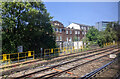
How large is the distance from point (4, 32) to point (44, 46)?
6.18 metres

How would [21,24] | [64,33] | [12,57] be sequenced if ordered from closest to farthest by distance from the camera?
[12,57], [21,24], [64,33]

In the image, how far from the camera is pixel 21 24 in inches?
482

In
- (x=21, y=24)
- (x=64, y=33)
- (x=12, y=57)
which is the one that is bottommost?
(x=12, y=57)

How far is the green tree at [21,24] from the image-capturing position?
11398 millimetres

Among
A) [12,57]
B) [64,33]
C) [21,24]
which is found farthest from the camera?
[64,33]

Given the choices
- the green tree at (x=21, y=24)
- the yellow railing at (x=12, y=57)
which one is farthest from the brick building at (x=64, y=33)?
the yellow railing at (x=12, y=57)

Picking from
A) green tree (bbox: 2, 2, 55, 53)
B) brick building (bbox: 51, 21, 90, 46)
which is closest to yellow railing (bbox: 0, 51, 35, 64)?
green tree (bbox: 2, 2, 55, 53)

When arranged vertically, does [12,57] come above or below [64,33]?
below

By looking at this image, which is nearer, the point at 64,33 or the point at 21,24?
the point at 21,24

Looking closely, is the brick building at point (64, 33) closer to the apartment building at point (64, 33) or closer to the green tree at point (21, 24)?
the apartment building at point (64, 33)

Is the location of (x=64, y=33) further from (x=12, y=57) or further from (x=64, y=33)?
(x=12, y=57)

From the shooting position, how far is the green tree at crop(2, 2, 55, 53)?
11398 millimetres

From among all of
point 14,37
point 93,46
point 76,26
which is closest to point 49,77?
point 14,37

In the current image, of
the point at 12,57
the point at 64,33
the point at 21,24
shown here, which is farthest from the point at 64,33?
the point at 12,57
